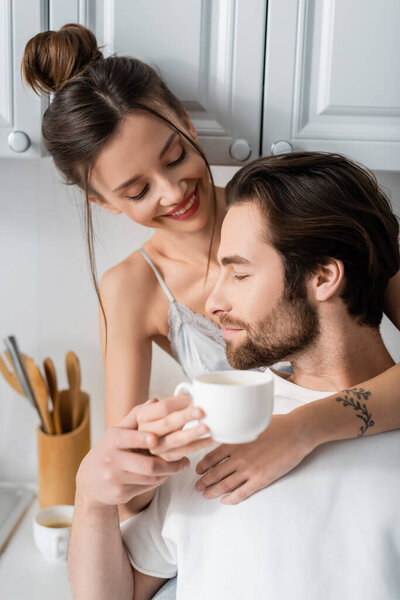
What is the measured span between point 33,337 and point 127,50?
2.89 feet

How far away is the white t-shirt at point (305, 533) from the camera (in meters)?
0.90

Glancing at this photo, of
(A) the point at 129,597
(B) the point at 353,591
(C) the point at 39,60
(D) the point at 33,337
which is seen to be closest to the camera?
(B) the point at 353,591

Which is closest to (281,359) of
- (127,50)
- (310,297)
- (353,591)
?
(310,297)

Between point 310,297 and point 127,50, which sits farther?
point 127,50

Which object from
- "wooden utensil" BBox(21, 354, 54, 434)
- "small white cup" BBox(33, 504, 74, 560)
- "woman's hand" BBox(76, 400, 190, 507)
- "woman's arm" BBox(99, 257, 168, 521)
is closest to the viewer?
"woman's hand" BBox(76, 400, 190, 507)

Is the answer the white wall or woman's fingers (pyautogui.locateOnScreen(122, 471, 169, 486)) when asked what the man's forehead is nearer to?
woman's fingers (pyautogui.locateOnScreen(122, 471, 169, 486))

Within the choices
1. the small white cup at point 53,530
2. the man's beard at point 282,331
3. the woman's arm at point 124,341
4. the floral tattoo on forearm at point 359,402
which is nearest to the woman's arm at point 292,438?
the floral tattoo on forearm at point 359,402

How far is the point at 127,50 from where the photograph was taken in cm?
124

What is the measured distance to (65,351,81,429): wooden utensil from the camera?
5.28ft

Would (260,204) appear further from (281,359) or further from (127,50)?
(127,50)

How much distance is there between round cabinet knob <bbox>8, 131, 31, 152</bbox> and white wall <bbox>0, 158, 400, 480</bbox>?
42 cm

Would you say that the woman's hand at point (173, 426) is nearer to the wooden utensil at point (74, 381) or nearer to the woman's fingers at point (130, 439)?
the woman's fingers at point (130, 439)

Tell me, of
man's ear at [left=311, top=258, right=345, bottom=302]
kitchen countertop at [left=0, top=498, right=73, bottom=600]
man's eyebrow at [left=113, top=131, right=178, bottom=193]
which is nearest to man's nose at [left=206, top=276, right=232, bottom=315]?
man's ear at [left=311, top=258, right=345, bottom=302]

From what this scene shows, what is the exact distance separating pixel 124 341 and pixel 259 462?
0.53 metres
